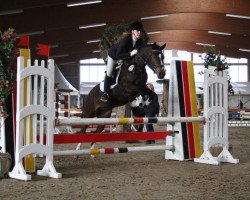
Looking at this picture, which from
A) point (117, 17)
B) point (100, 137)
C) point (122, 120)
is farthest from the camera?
point (117, 17)

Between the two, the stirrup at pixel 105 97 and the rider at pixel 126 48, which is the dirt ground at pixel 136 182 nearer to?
the stirrup at pixel 105 97

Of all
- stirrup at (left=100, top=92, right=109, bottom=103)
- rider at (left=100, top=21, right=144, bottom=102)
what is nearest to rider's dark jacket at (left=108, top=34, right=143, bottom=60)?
rider at (left=100, top=21, right=144, bottom=102)

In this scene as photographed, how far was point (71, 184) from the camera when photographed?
13.1 feet

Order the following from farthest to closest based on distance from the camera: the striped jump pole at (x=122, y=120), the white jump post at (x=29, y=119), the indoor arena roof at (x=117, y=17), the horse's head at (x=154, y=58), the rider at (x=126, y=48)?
the indoor arena roof at (x=117, y=17), the rider at (x=126, y=48), the horse's head at (x=154, y=58), the striped jump pole at (x=122, y=120), the white jump post at (x=29, y=119)

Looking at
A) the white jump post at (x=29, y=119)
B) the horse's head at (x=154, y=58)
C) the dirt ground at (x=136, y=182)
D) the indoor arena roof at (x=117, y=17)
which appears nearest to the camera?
the dirt ground at (x=136, y=182)

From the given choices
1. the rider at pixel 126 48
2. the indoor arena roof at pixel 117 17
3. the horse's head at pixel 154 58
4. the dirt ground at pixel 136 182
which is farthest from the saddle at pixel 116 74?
the indoor arena roof at pixel 117 17

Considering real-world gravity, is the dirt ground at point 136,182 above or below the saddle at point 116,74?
below

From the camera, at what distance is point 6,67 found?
445cm

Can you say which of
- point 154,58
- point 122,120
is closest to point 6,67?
point 122,120

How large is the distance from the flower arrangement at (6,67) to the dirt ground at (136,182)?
0.77 metres

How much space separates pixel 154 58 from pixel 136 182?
155 centimetres

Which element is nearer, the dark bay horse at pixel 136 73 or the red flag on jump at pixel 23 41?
the red flag on jump at pixel 23 41

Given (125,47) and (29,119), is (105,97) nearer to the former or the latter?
(125,47)

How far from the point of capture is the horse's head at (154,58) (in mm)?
5043
